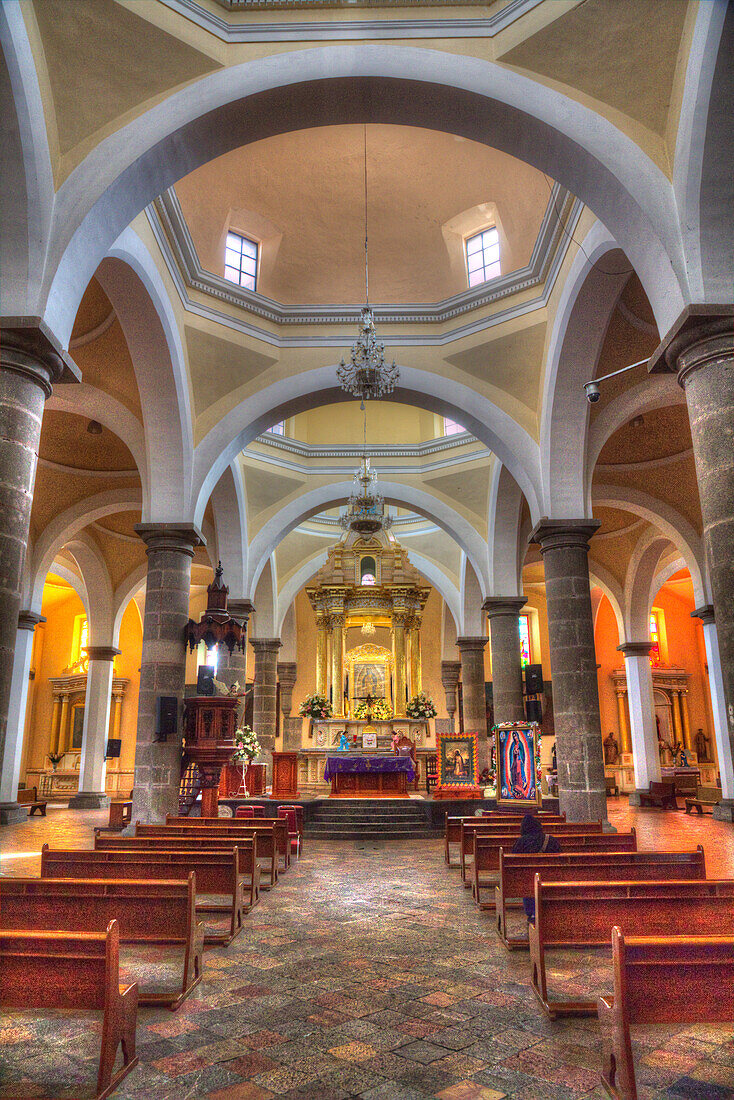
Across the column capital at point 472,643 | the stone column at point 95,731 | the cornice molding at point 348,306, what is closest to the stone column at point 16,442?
the cornice molding at point 348,306

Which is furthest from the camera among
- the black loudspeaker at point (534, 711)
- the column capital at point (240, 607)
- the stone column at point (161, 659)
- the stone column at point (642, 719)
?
the stone column at point (642, 719)

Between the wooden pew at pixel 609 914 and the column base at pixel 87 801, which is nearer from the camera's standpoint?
the wooden pew at pixel 609 914

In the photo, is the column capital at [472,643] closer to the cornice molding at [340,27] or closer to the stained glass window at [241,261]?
the stained glass window at [241,261]

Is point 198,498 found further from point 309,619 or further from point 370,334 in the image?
point 309,619

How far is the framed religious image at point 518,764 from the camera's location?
42.7ft

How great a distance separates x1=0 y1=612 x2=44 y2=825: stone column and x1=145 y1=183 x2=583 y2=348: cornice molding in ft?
25.5

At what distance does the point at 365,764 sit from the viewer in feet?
56.5

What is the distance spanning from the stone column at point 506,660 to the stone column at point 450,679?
38.7 ft

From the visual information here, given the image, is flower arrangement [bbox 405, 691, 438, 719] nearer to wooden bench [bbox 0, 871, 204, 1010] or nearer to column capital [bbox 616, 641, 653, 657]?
column capital [bbox 616, 641, 653, 657]

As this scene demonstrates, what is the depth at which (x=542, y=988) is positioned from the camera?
14.0 ft

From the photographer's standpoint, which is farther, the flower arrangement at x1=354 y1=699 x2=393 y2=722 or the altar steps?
the flower arrangement at x1=354 y1=699 x2=393 y2=722

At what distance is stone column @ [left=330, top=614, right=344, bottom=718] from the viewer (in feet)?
81.7

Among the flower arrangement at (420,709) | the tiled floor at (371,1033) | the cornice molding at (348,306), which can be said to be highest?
the cornice molding at (348,306)

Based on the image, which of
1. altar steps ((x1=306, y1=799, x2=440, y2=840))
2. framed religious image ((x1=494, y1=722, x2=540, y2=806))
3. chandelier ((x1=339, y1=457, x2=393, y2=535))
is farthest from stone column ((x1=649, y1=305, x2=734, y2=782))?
chandelier ((x1=339, y1=457, x2=393, y2=535))
